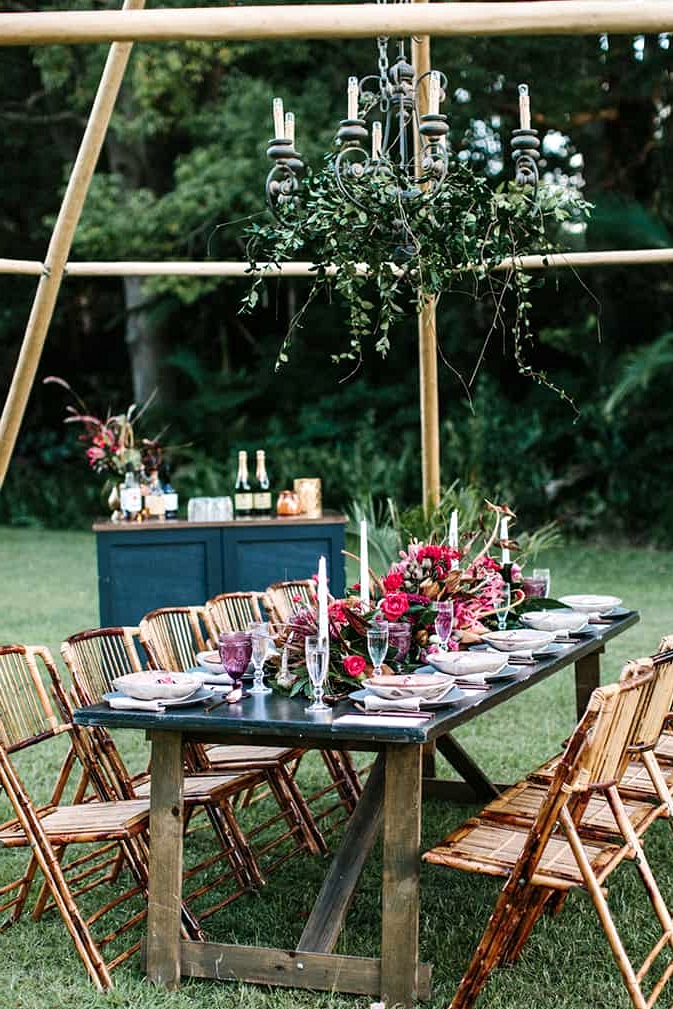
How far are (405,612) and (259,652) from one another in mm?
702

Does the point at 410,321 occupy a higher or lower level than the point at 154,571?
higher

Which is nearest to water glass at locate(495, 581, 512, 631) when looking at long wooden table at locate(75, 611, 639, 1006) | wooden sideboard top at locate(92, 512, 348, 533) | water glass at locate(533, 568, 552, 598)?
water glass at locate(533, 568, 552, 598)

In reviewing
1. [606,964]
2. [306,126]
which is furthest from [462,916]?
[306,126]

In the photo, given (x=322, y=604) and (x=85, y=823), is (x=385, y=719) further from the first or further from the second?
(x=85, y=823)

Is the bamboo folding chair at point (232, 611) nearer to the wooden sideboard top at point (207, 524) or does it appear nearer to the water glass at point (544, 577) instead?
the water glass at point (544, 577)

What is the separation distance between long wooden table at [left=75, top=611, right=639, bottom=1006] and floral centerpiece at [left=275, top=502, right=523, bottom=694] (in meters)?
0.23

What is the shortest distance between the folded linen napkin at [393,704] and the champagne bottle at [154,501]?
4.63 m

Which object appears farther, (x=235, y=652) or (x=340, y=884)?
(x=235, y=652)

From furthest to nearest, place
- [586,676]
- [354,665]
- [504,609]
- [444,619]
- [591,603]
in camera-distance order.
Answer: [586,676], [591,603], [504,609], [444,619], [354,665]

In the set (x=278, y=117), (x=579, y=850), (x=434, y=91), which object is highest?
(x=434, y=91)

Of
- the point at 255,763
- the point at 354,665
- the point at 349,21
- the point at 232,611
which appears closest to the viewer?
the point at 349,21

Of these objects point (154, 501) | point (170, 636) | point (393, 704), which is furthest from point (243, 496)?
point (393, 704)

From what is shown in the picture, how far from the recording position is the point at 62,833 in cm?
415

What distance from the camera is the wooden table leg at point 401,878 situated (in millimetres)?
3766
